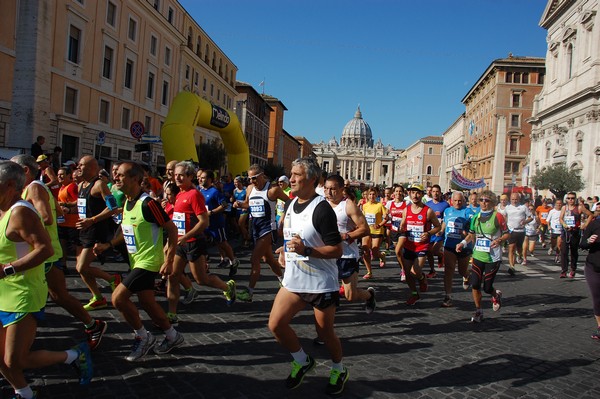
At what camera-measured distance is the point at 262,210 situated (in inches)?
294

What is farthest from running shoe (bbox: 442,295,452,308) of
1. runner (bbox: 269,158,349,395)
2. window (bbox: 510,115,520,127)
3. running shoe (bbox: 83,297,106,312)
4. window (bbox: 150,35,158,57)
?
window (bbox: 510,115,520,127)

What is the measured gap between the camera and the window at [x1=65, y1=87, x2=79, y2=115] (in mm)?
24188

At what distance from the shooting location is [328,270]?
147 inches

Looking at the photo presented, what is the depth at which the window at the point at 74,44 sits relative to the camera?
78.8 feet

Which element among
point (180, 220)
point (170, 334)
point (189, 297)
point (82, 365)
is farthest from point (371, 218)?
point (82, 365)

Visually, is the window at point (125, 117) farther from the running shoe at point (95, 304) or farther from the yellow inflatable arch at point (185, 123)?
the running shoe at point (95, 304)

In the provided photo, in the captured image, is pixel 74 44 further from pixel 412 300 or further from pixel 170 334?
pixel 170 334

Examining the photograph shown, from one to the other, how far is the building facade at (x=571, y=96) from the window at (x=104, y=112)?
3302 centimetres

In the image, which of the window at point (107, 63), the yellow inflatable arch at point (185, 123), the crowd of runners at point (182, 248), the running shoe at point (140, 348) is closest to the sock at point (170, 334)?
the crowd of runners at point (182, 248)

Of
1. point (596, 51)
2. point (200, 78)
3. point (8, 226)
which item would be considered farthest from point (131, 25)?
point (596, 51)

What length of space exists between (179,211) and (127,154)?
88.3ft

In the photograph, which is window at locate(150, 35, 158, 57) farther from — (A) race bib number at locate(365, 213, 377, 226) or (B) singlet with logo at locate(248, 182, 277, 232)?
(B) singlet with logo at locate(248, 182, 277, 232)

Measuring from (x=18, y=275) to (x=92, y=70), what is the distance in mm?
25986

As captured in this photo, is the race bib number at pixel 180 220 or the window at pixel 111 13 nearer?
the race bib number at pixel 180 220
